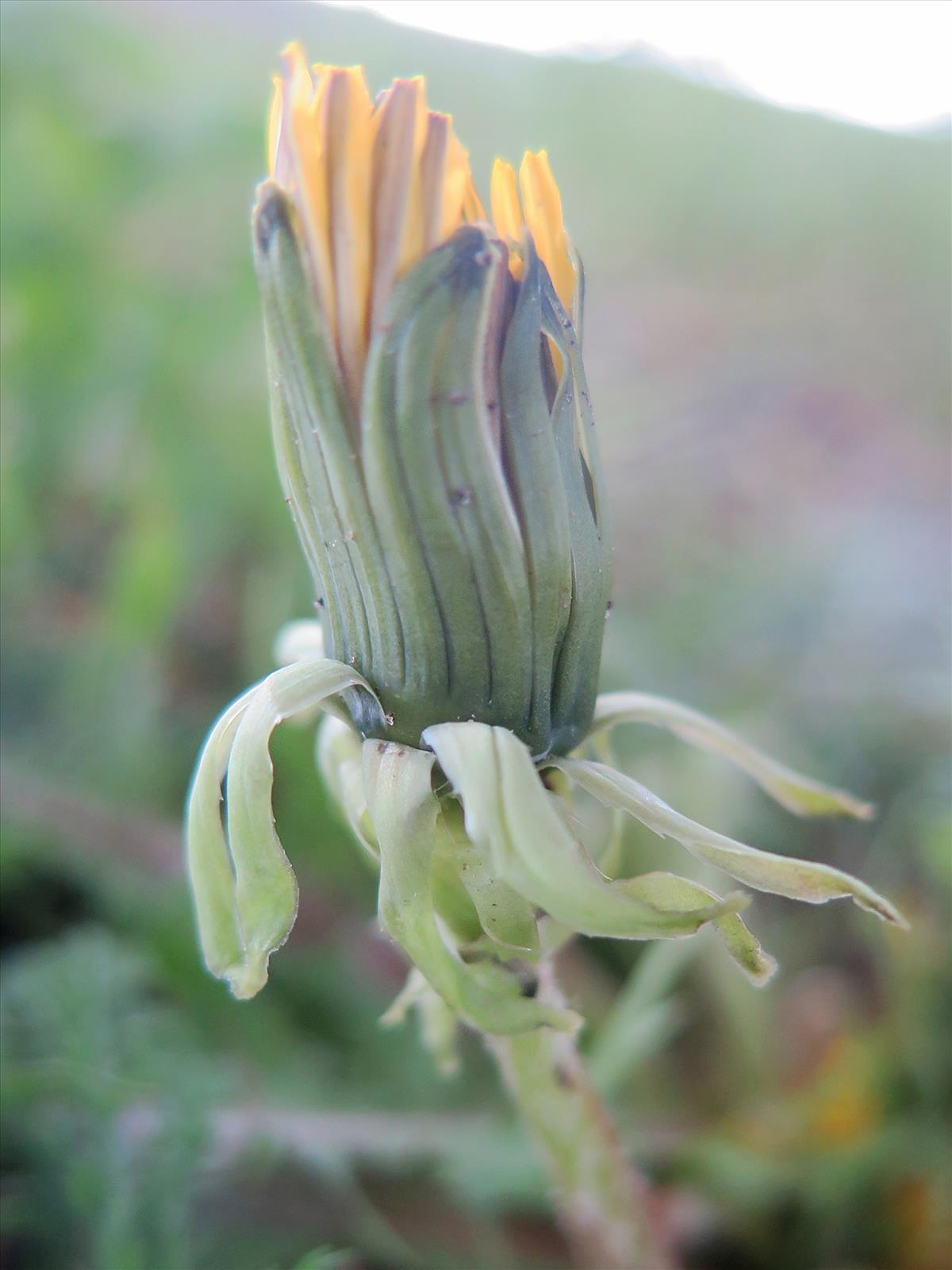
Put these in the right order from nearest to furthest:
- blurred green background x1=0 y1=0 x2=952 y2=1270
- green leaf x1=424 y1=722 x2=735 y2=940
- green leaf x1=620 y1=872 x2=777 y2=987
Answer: green leaf x1=424 y1=722 x2=735 y2=940 < green leaf x1=620 y1=872 x2=777 y2=987 < blurred green background x1=0 y1=0 x2=952 y2=1270

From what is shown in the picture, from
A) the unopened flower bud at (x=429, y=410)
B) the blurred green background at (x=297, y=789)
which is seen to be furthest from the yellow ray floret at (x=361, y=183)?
the blurred green background at (x=297, y=789)

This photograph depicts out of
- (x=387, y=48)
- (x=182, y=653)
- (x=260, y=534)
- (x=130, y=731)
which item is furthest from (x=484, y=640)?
(x=387, y=48)

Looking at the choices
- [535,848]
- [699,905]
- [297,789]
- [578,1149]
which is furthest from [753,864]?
[297,789]

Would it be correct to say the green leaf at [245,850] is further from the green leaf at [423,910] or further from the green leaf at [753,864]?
the green leaf at [753,864]

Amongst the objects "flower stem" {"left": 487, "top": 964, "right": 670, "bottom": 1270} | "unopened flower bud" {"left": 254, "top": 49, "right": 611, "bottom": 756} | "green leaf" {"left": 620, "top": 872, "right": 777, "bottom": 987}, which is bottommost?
"flower stem" {"left": 487, "top": 964, "right": 670, "bottom": 1270}

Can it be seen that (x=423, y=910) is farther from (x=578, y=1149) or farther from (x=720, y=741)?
(x=578, y=1149)

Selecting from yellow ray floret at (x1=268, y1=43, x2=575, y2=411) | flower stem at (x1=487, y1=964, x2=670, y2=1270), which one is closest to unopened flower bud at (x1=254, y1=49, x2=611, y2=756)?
yellow ray floret at (x1=268, y1=43, x2=575, y2=411)

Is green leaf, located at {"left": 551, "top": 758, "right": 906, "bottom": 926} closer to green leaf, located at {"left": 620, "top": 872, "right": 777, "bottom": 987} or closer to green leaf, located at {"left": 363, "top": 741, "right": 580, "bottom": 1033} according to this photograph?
green leaf, located at {"left": 620, "top": 872, "right": 777, "bottom": 987}
